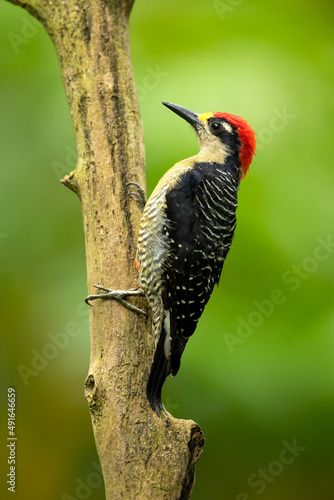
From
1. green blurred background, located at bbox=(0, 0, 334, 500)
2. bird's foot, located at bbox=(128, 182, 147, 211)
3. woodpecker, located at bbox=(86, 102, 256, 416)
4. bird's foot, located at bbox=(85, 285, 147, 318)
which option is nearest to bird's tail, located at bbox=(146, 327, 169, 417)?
woodpecker, located at bbox=(86, 102, 256, 416)

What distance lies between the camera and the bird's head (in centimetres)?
337

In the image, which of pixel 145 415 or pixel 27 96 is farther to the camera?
pixel 27 96

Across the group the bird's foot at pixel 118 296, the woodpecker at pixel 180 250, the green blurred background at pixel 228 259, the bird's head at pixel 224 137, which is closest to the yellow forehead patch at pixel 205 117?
the bird's head at pixel 224 137

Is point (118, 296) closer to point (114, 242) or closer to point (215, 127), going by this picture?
point (114, 242)

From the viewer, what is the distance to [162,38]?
5012mm

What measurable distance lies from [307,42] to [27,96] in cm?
247

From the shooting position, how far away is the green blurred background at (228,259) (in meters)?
4.23

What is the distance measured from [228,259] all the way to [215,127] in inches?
52.5

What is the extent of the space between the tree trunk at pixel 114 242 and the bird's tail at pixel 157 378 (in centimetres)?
3

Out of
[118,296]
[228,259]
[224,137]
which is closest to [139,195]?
[118,296]

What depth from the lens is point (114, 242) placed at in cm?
286

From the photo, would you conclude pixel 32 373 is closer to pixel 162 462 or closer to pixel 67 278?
pixel 67 278

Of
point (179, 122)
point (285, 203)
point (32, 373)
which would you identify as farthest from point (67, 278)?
point (285, 203)

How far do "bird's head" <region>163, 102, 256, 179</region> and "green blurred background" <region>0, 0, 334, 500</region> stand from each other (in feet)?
3.12
